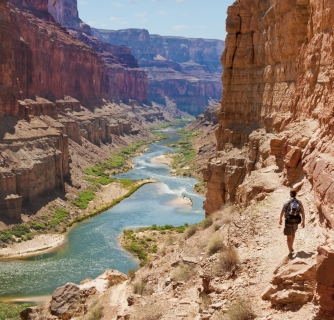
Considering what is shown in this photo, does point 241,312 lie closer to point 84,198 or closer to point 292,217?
point 292,217

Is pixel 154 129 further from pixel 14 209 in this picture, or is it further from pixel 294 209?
pixel 294 209

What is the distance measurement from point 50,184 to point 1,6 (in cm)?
2335

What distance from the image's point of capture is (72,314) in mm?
19375

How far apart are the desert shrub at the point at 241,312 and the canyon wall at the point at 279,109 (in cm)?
171

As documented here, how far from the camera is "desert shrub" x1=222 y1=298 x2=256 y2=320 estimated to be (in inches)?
369

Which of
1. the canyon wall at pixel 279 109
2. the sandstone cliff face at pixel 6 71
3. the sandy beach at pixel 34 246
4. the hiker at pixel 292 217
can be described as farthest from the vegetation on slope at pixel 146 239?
the hiker at pixel 292 217

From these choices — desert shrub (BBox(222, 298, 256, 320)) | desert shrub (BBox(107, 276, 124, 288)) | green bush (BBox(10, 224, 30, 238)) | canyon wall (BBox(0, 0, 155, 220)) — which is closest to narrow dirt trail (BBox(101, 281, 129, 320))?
desert shrub (BBox(107, 276, 124, 288))

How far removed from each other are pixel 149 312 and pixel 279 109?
14278mm

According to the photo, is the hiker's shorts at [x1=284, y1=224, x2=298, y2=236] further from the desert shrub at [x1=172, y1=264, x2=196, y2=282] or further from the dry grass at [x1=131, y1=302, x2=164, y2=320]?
the desert shrub at [x1=172, y1=264, x2=196, y2=282]

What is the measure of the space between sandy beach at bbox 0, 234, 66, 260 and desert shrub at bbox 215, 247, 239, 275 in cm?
3083

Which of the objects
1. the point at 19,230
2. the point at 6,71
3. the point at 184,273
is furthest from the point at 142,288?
the point at 6,71

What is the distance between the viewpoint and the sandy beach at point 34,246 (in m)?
38.9

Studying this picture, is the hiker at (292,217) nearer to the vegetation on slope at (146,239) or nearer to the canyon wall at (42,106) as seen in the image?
the vegetation on slope at (146,239)

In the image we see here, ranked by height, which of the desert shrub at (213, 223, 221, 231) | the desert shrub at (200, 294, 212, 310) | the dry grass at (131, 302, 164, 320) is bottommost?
the dry grass at (131, 302, 164, 320)
